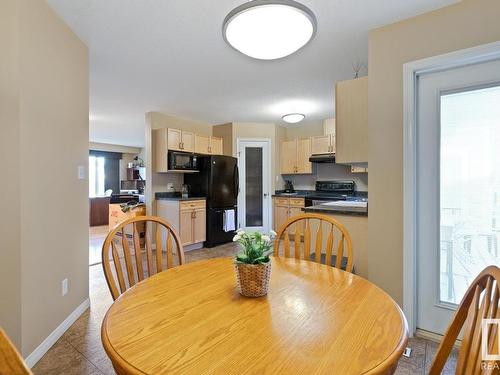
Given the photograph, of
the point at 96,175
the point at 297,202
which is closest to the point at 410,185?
the point at 297,202

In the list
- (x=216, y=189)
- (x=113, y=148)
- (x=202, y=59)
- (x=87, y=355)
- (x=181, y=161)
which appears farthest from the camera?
(x=113, y=148)

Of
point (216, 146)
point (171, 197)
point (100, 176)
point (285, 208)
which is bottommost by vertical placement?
point (285, 208)

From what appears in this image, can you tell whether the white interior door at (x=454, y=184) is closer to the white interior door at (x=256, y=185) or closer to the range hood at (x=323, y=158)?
the range hood at (x=323, y=158)

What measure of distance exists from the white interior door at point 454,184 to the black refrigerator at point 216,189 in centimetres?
341

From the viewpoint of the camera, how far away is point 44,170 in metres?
1.92

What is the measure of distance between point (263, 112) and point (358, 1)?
3.06 m

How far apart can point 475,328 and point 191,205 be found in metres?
4.22

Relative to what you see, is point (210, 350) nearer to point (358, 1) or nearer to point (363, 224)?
point (363, 224)

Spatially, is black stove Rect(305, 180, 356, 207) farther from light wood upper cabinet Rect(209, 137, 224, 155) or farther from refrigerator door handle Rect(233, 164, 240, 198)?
light wood upper cabinet Rect(209, 137, 224, 155)

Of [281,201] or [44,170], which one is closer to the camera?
[44,170]

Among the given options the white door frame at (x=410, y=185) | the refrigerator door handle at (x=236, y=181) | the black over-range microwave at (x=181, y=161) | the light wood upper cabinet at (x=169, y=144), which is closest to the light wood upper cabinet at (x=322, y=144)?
the refrigerator door handle at (x=236, y=181)

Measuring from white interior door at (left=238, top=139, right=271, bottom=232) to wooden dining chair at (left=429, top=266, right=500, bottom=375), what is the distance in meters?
4.95

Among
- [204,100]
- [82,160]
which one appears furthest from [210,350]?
Result: [204,100]

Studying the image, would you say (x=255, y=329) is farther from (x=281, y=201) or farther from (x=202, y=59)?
(x=281, y=201)
